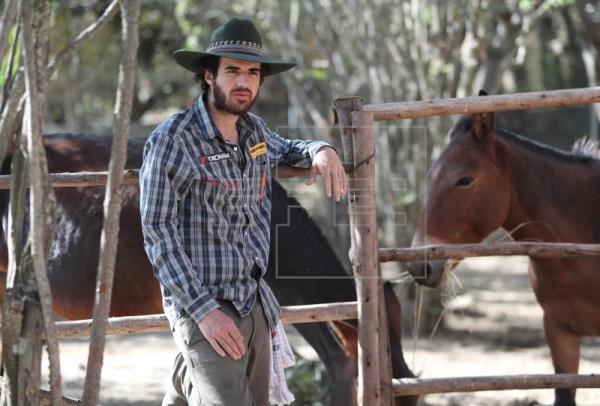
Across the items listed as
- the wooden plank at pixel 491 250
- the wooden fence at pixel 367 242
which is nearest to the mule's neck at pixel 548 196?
the wooden plank at pixel 491 250

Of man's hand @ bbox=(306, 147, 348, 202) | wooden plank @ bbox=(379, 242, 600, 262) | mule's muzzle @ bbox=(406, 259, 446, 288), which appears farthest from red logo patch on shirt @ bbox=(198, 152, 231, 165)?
mule's muzzle @ bbox=(406, 259, 446, 288)

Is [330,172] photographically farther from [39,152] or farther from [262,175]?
[39,152]

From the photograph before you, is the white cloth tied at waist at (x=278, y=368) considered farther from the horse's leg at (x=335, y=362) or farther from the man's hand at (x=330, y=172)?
the horse's leg at (x=335, y=362)

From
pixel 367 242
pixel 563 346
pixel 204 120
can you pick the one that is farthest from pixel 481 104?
pixel 563 346

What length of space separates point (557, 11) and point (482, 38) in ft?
10.6

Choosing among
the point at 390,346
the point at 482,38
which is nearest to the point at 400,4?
the point at 482,38

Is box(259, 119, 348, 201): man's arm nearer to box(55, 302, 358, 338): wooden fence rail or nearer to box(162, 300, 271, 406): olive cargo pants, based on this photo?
box(162, 300, 271, 406): olive cargo pants

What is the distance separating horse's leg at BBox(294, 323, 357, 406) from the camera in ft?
14.1

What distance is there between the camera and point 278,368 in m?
3.24

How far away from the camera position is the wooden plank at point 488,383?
3.87 meters

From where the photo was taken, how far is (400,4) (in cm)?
856

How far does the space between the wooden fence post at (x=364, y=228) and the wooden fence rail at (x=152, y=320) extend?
10 centimetres

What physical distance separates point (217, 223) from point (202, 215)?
6 cm

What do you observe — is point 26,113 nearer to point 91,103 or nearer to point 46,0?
point 46,0
